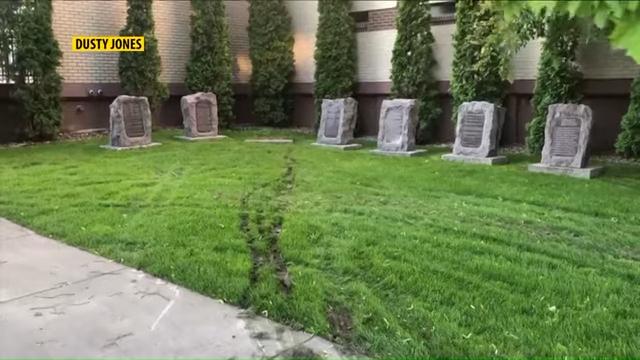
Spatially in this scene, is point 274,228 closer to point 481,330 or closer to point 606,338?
point 481,330

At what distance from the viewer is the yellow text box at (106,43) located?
13203 mm

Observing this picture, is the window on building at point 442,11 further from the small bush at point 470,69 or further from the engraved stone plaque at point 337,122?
the engraved stone plaque at point 337,122

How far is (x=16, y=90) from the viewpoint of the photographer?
38.5 feet

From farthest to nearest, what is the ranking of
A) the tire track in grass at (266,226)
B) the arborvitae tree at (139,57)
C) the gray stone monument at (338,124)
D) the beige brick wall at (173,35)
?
the beige brick wall at (173,35) → the arborvitae tree at (139,57) → the gray stone monument at (338,124) → the tire track in grass at (266,226)

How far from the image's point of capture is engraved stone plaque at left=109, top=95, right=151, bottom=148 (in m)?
11.1

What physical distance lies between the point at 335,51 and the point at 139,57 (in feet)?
13.8

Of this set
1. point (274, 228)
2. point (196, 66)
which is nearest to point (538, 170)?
point (274, 228)

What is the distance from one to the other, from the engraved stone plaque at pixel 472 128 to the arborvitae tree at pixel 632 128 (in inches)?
82.2

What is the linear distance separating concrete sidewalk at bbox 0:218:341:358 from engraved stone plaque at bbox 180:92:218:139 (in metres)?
8.30

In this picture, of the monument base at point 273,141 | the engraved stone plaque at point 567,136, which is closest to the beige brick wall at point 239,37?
the monument base at point 273,141

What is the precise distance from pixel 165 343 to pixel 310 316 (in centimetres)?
81

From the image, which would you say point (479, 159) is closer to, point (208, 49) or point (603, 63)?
point (603, 63)

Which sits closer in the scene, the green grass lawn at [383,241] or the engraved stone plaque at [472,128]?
the green grass lawn at [383,241]

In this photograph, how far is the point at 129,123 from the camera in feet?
37.0
